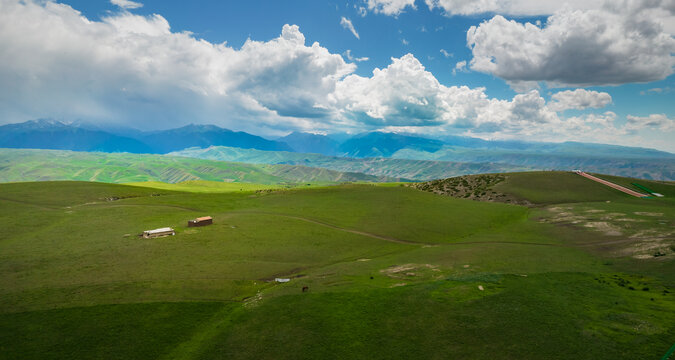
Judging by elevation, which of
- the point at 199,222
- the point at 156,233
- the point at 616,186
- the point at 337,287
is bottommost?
the point at 337,287

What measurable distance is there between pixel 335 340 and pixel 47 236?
69.6 meters

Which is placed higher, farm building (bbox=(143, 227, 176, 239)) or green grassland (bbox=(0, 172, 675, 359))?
farm building (bbox=(143, 227, 176, 239))

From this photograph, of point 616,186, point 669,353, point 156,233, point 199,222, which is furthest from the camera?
point 616,186

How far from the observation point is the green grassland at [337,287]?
86.0ft

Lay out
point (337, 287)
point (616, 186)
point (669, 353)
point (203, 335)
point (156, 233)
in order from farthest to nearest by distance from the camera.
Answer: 1. point (616, 186)
2. point (156, 233)
3. point (337, 287)
4. point (203, 335)
5. point (669, 353)

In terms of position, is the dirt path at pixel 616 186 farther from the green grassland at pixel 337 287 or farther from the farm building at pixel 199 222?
the farm building at pixel 199 222

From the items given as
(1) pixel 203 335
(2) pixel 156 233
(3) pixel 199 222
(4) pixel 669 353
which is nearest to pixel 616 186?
(4) pixel 669 353

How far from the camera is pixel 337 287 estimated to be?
39.4 meters

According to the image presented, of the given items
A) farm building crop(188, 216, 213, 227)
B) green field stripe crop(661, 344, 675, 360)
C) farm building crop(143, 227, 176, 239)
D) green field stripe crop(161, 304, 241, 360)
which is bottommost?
green field stripe crop(161, 304, 241, 360)

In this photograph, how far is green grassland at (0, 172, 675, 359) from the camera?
86.0ft

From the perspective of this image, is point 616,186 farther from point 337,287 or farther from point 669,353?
point 337,287

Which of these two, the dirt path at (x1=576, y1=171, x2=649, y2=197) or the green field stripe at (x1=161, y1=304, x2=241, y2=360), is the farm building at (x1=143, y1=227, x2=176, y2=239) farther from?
the dirt path at (x1=576, y1=171, x2=649, y2=197)

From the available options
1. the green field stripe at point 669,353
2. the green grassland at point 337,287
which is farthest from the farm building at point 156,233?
the green field stripe at point 669,353

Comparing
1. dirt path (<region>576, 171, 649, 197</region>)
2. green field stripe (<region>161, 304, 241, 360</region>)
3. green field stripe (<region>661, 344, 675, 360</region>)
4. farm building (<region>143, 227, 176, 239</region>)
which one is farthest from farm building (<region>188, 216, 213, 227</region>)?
dirt path (<region>576, 171, 649, 197</region>)
